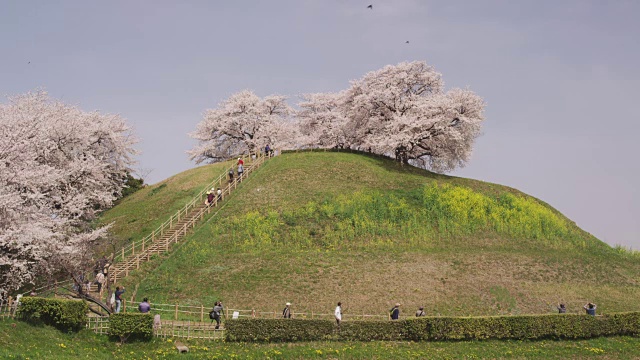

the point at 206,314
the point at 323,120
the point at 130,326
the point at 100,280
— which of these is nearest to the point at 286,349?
the point at 130,326

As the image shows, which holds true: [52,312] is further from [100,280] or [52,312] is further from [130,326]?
[100,280]

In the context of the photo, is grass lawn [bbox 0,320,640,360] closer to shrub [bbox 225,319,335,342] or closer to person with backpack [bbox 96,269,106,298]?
shrub [bbox 225,319,335,342]

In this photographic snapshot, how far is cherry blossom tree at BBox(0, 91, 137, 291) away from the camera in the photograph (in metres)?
35.2

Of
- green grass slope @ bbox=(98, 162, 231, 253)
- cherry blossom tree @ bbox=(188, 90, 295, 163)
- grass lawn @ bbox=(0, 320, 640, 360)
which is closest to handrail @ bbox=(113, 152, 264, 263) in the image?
green grass slope @ bbox=(98, 162, 231, 253)

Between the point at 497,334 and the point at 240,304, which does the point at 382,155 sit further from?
the point at 497,334

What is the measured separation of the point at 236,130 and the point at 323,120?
44.0 ft

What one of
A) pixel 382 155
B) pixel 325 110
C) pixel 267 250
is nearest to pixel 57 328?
pixel 267 250

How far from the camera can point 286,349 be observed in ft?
104

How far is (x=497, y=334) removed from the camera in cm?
3584

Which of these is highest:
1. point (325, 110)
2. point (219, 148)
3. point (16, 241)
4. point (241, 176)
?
point (325, 110)

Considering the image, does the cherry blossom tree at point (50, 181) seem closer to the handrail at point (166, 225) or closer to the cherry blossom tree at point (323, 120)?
the handrail at point (166, 225)

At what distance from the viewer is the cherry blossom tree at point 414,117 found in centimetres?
7025

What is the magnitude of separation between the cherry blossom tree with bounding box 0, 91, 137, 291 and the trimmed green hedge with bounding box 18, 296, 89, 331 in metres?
3.21

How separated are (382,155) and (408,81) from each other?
9.50 metres
